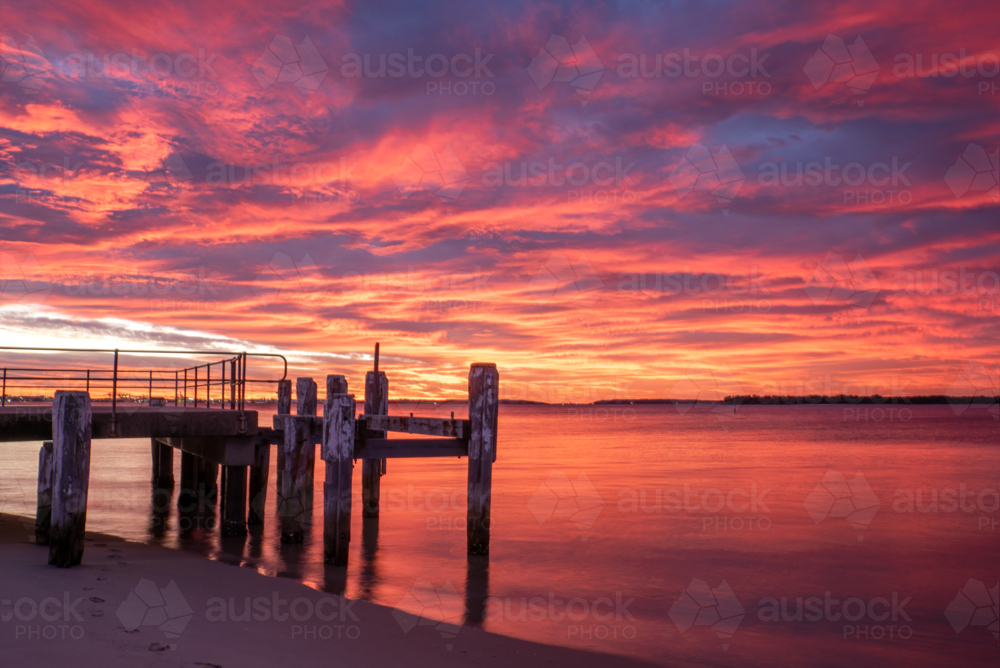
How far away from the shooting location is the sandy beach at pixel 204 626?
696 cm

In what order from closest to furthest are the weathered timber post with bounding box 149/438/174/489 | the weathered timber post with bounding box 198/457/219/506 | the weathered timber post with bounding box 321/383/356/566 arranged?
the weathered timber post with bounding box 321/383/356/566
the weathered timber post with bounding box 198/457/219/506
the weathered timber post with bounding box 149/438/174/489

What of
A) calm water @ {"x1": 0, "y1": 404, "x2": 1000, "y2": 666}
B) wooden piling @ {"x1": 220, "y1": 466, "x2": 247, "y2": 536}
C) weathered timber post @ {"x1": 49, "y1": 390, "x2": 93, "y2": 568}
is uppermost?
weathered timber post @ {"x1": 49, "y1": 390, "x2": 93, "y2": 568}

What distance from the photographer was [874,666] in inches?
360

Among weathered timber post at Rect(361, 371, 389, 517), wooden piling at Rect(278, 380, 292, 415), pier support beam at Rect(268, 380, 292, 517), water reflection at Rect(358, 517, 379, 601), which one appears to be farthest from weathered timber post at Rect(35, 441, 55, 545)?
weathered timber post at Rect(361, 371, 389, 517)

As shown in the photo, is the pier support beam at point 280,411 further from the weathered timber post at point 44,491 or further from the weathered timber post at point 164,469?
the weathered timber post at point 164,469

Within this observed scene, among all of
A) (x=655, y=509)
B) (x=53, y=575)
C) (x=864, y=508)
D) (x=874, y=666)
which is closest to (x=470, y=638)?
(x=874, y=666)

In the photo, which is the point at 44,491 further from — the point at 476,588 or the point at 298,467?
the point at 476,588

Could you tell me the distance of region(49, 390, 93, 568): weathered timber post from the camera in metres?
10.5

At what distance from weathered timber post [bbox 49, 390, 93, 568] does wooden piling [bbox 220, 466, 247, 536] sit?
4.60 meters

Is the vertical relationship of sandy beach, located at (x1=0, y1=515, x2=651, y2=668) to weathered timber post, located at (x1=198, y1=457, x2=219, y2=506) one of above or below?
above

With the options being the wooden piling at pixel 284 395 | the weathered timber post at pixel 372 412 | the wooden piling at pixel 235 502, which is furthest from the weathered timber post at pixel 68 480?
the weathered timber post at pixel 372 412

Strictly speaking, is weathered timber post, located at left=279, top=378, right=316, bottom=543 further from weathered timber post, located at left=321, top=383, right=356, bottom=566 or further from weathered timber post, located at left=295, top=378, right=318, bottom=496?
weathered timber post, located at left=321, top=383, right=356, bottom=566

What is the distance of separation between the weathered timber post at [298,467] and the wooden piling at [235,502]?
90 cm

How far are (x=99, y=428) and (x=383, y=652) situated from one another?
8334 millimetres
